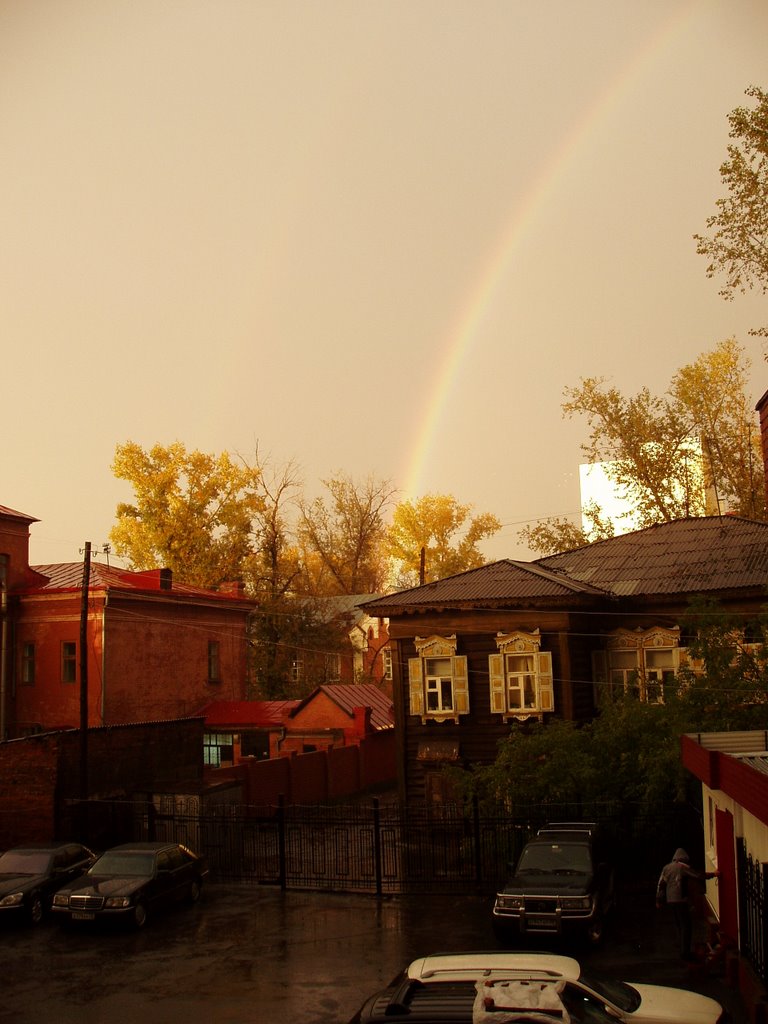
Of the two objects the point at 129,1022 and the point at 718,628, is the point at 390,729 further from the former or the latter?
the point at 129,1022

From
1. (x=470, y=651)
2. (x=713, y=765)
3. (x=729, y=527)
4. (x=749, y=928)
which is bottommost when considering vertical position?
(x=749, y=928)

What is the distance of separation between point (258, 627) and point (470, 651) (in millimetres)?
32126

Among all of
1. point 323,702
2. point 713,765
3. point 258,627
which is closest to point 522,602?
point 323,702

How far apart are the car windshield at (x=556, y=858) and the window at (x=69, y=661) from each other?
2833 cm

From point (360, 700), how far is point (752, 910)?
3249cm

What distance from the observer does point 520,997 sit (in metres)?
8.59

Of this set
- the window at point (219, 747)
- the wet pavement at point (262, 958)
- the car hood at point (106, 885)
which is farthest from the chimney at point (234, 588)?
the car hood at point (106, 885)

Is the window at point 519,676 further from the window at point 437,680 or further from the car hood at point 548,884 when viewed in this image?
the car hood at point 548,884

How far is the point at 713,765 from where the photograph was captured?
44.5 feet

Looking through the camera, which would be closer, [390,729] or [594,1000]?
[594,1000]

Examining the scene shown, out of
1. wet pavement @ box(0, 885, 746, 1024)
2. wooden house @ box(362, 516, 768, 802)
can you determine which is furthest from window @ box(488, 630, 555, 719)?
wet pavement @ box(0, 885, 746, 1024)

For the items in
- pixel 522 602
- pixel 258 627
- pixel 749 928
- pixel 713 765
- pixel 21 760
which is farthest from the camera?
pixel 258 627

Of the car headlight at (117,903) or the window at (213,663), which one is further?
the window at (213,663)

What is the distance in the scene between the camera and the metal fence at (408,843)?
21641 mm
